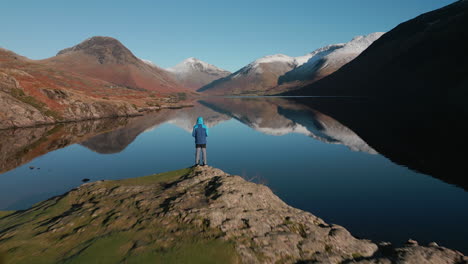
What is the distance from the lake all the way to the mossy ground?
8331 mm

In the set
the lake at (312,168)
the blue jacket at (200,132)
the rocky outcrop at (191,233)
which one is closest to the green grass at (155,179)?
the rocky outcrop at (191,233)

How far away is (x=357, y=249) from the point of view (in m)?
7.59

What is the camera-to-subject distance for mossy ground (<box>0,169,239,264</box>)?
22.3 ft

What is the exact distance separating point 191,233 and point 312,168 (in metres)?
17.6

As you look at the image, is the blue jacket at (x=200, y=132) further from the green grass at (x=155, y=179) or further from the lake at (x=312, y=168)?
the lake at (x=312, y=168)

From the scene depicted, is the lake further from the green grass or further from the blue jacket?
the green grass

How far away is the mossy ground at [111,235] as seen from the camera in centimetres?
679

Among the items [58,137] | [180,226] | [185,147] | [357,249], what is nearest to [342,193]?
[357,249]

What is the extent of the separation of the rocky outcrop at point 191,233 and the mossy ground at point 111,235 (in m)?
0.03

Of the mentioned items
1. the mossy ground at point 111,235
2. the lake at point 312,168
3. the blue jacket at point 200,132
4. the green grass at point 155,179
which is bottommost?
the lake at point 312,168

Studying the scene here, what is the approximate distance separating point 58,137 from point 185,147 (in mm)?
21904

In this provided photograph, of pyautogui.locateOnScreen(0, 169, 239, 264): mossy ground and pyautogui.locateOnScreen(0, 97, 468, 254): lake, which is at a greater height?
pyautogui.locateOnScreen(0, 169, 239, 264): mossy ground

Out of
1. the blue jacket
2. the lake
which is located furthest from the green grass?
the lake

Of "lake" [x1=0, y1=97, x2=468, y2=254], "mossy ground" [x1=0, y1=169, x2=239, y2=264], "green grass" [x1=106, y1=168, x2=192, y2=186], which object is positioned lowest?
"lake" [x1=0, y1=97, x2=468, y2=254]
